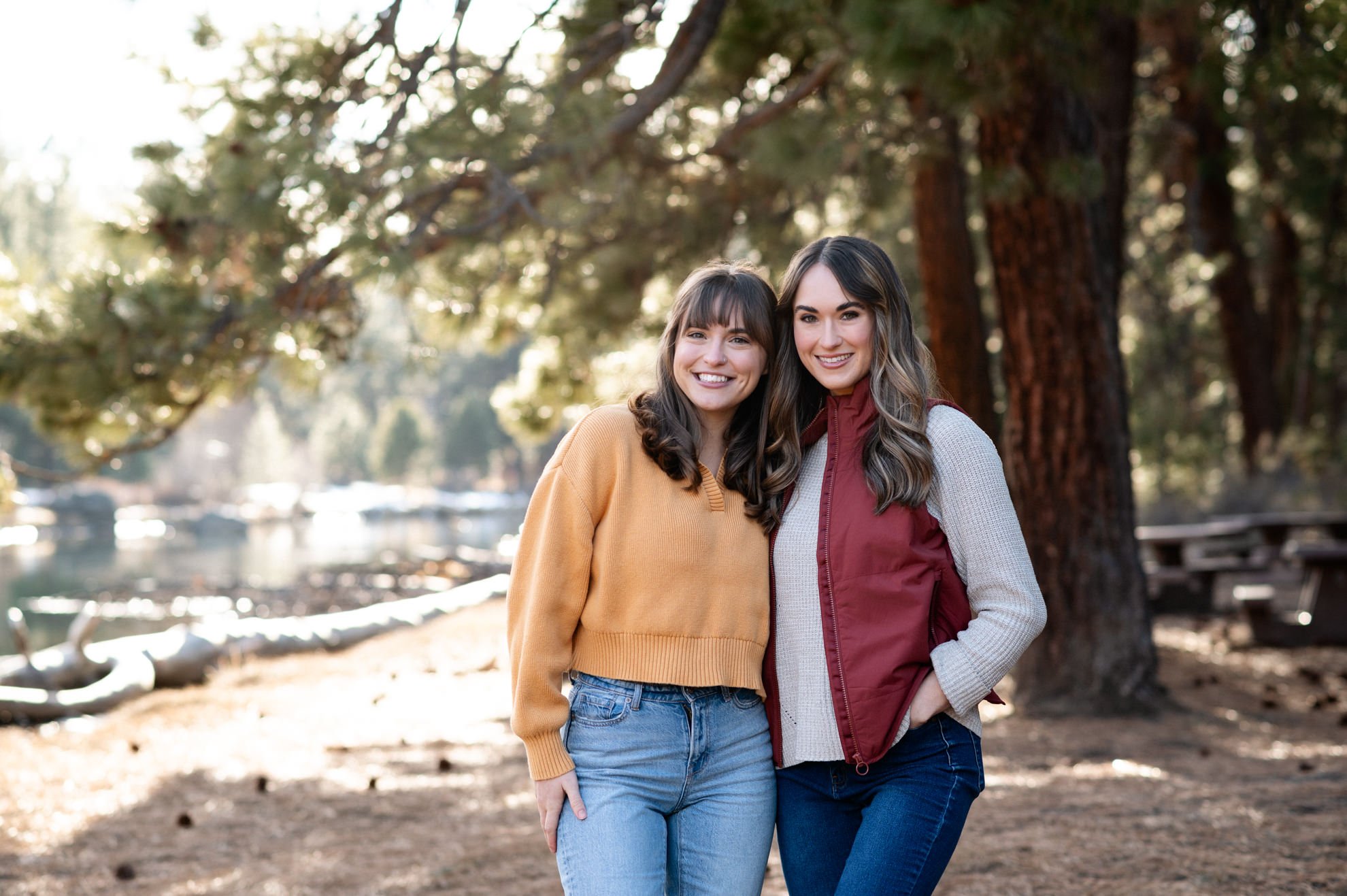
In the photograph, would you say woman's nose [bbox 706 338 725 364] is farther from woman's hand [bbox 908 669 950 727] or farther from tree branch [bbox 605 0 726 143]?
tree branch [bbox 605 0 726 143]

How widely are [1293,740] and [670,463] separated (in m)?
4.32

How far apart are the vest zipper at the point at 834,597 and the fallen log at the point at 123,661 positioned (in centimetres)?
734

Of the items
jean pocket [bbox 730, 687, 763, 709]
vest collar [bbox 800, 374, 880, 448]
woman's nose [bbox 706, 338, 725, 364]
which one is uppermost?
woman's nose [bbox 706, 338, 725, 364]

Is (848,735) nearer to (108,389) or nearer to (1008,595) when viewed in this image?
(1008,595)

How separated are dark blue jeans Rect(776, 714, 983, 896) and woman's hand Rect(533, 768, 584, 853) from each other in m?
0.36

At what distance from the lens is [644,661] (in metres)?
2.16

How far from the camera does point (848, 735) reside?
2.10 metres

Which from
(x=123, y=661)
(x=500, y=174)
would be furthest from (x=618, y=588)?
(x=123, y=661)

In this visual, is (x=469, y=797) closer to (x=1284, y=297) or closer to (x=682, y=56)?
(x=682, y=56)

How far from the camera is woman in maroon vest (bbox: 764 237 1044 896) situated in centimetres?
208

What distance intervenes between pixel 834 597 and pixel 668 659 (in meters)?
0.32

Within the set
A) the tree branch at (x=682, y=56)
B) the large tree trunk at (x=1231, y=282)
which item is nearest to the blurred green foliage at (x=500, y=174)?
the tree branch at (x=682, y=56)

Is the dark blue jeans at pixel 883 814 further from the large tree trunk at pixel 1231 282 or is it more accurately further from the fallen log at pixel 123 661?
the large tree trunk at pixel 1231 282

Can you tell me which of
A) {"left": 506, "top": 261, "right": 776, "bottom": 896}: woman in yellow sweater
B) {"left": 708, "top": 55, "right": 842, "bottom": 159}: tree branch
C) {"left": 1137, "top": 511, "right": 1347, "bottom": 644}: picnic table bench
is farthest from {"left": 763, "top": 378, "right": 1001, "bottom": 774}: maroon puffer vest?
{"left": 1137, "top": 511, "right": 1347, "bottom": 644}: picnic table bench
